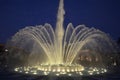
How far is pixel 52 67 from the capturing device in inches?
1380

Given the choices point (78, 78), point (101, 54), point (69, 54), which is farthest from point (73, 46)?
point (101, 54)

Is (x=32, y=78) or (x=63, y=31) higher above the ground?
(x=63, y=31)

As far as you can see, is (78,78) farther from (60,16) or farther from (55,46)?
(60,16)

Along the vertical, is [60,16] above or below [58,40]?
above

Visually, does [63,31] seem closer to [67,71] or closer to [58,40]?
[58,40]

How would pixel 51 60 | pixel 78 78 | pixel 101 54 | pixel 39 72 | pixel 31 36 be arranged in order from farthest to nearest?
1. pixel 101 54
2. pixel 31 36
3. pixel 51 60
4. pixel 39 72
5. pixel 78 78

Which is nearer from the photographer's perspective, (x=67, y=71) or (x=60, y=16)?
(x=67, y=71)

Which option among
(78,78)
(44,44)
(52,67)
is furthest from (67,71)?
(44,44)

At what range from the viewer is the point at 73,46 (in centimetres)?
4084

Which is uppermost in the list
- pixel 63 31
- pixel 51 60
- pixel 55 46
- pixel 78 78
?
pixel 63 31

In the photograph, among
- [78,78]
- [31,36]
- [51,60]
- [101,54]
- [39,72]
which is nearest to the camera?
[78,78]

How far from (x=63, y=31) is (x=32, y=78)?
14.1 meters

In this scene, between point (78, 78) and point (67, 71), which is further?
point (67, 71)

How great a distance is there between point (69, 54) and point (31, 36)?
7.82 metres
